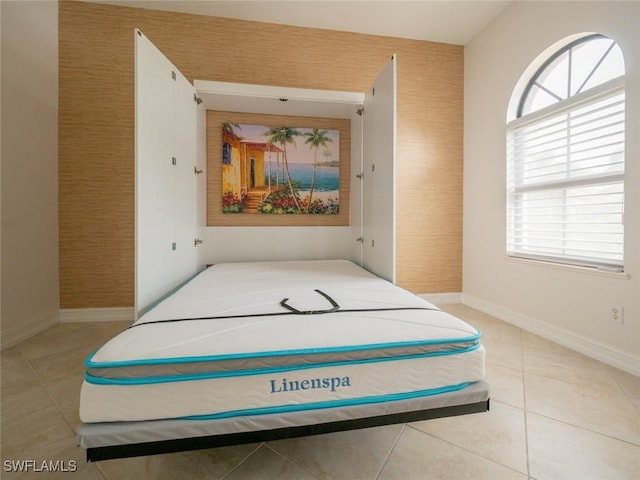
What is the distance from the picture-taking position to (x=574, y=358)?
1.94 m

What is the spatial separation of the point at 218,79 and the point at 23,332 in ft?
8.96

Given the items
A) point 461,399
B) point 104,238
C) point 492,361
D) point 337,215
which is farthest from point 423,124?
point 104,238

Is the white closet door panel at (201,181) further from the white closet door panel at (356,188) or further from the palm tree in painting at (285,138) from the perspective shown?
the white closet door panel at (356,188)

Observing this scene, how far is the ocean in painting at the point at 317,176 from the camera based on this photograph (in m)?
3.03

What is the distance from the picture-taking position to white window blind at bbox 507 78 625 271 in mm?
1904

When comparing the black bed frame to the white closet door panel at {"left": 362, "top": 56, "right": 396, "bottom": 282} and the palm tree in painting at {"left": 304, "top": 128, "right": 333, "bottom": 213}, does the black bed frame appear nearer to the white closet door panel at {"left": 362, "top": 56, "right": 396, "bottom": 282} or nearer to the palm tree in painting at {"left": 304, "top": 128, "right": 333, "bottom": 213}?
the white closet door panel at {"left": 362, "top": 56, "right": 396, "bottom": 282}

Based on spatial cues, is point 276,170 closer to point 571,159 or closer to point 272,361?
point 272,361

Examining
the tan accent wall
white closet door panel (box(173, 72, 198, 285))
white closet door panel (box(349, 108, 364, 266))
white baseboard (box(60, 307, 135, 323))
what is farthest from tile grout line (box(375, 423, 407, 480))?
white baseboard (box(60, 307, 135, 323))

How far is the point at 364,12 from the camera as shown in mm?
2727

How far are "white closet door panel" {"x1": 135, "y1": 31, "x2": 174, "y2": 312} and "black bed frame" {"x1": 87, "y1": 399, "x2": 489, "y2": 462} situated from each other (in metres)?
0.86

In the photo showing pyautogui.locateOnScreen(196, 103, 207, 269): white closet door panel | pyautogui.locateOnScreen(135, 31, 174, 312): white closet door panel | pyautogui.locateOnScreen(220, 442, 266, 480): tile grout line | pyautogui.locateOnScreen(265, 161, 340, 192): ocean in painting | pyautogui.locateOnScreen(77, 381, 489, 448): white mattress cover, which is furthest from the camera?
pyautogui.locateOnScreen(265, 161, 340, 192): ocean in painting

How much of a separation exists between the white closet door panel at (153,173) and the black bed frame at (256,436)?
0.86 metres

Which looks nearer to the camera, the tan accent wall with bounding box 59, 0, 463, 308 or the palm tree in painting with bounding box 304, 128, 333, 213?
the tan accent wall with bounding box 59, 0, 463, 308

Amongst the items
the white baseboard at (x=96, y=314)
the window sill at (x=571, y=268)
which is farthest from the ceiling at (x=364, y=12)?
the white baseboard at (x=96, y=314)
